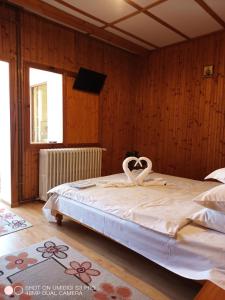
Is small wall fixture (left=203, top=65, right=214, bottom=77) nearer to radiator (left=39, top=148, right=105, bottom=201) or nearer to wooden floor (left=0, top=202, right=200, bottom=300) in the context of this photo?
radiator (left=39, top=148, right=105, bottom=201)

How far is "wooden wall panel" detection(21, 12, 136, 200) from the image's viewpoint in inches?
122

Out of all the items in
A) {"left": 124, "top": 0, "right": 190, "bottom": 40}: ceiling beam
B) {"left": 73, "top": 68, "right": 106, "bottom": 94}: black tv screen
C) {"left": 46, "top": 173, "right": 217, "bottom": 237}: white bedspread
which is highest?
{"left": 124, "top": 0, "right": 190, "bottom": 40}: ceiling beam

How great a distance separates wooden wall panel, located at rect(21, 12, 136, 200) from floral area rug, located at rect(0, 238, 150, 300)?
149 cm

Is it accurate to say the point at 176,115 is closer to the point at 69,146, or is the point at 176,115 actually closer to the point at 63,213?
the point at 69,146

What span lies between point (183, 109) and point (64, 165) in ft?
6.98

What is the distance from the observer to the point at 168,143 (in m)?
4.03

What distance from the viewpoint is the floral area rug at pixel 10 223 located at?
7.79ft

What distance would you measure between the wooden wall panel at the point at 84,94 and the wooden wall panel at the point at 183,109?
342 mm

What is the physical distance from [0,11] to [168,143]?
10.1ft

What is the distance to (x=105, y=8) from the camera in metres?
2.78

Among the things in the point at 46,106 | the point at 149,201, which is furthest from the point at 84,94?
the point at 149,201

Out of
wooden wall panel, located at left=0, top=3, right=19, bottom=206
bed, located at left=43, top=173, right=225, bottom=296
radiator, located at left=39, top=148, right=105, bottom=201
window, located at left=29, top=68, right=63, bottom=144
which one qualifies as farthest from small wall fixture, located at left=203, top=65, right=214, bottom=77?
wooden wall panel, located at left=0, top=3, right=19, bottom=206

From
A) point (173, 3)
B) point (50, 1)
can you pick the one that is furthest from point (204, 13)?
point (50, 1)

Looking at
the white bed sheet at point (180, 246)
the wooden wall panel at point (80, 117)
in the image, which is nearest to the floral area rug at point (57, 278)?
the white bed sheet at point (180, 246)
